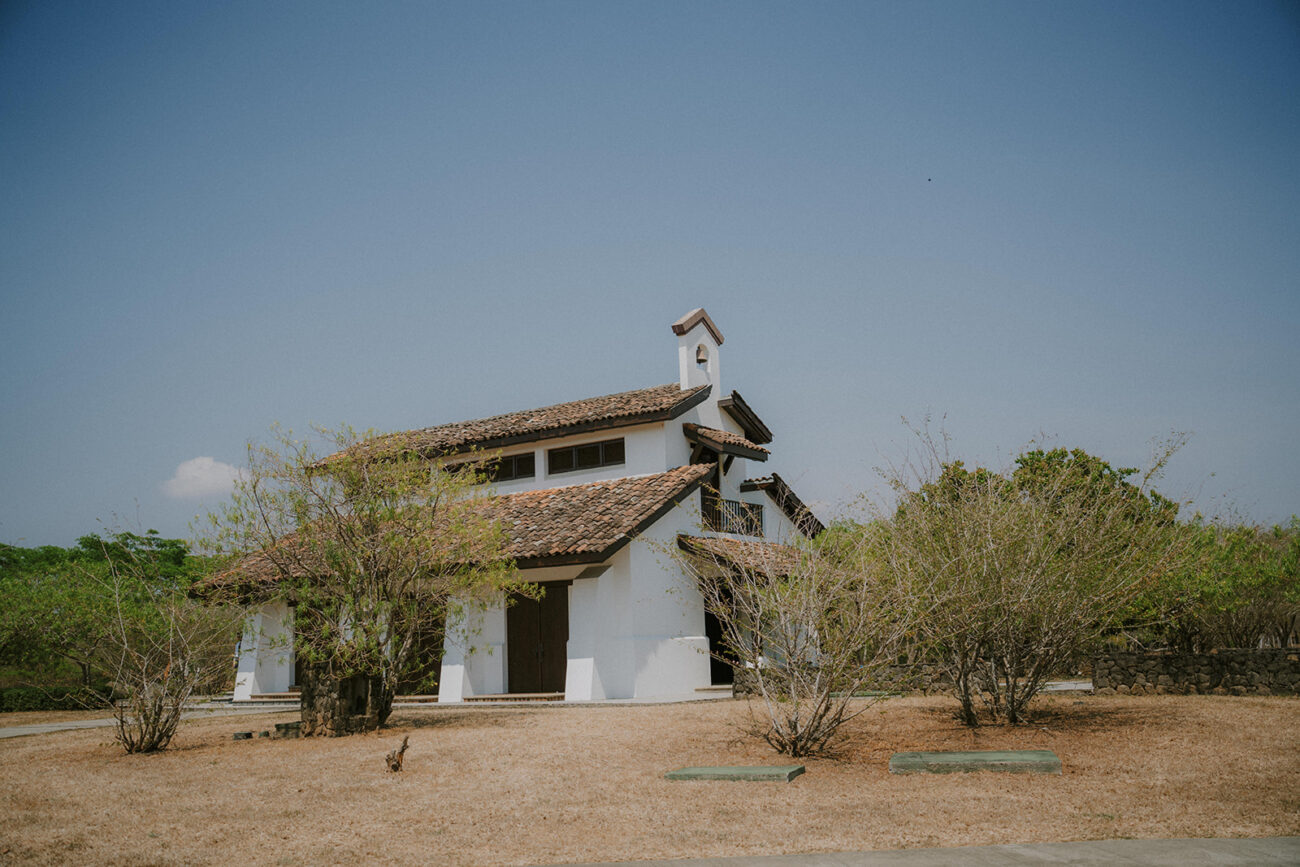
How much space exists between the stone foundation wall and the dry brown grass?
308cm

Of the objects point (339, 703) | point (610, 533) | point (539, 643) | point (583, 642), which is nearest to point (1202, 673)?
point (610, 533)

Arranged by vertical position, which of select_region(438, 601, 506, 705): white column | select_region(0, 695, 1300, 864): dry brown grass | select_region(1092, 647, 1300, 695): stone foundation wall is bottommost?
select_region(0, 695, 1300, 864): dry brown grass

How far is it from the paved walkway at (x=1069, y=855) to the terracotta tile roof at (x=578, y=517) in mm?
11837

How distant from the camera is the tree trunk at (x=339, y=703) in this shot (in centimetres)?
1386

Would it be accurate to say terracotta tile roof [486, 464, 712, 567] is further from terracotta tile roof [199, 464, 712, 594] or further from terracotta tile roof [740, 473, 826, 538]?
terracotta tile roof [740, 473, 826, 538]

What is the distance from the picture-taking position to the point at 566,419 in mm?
24672

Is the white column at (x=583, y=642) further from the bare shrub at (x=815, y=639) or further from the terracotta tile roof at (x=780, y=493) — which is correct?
the bare shrub at (x=815, y=639)

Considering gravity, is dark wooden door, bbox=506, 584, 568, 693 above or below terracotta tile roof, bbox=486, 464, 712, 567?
below

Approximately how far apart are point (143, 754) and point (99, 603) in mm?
13161

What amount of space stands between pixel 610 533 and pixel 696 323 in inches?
362

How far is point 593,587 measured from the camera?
66.8 ft

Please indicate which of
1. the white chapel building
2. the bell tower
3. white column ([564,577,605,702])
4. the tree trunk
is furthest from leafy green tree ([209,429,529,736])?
the bell tower

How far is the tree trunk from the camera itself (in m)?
13.9

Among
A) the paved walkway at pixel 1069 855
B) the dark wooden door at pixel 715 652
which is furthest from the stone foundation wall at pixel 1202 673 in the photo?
the paved walkway at pixel 1069 855
